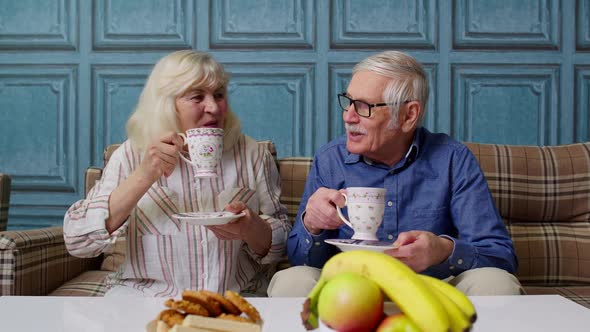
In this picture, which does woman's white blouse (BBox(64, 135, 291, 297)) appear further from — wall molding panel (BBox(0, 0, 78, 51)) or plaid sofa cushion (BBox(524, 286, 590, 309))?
wall molding panel (BBox(0, 0, 78, 51))

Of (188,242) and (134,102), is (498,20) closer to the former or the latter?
(134,102)

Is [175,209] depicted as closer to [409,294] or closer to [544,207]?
[409,294]

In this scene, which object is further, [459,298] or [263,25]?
[263,25]

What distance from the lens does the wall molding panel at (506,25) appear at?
2932 millimetres

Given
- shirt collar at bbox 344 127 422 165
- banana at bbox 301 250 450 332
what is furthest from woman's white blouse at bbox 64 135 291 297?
banana at bbox 301 250 450 332

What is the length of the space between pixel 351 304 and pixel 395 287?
5 centimetres

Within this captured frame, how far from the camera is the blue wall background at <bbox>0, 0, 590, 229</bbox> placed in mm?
2932

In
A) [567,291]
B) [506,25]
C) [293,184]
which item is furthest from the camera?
[506,25]

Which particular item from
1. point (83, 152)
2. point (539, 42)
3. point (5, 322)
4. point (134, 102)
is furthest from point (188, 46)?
point (5, 322)

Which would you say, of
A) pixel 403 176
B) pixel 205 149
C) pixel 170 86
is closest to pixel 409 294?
pixel 205 149

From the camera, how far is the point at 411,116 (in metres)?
1.75

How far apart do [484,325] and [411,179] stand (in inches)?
28.4

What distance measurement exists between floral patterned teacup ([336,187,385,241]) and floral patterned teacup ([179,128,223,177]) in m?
0.37

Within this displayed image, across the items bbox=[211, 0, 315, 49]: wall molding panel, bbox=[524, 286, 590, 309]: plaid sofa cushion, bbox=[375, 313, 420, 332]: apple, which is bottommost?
bbox=[524, 286, 590, 309]: plaid sofa cushion
